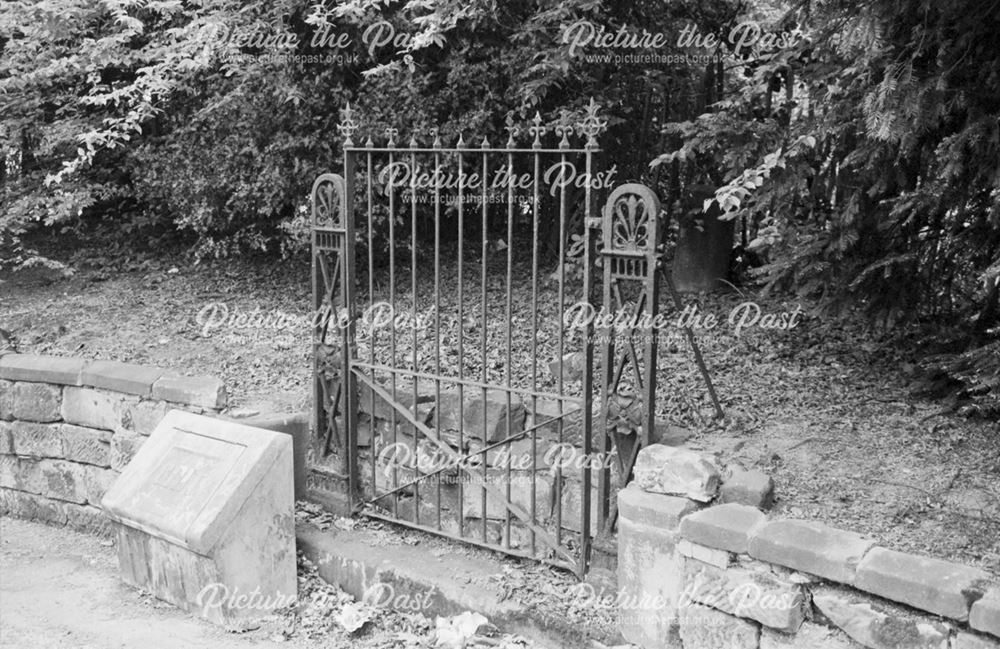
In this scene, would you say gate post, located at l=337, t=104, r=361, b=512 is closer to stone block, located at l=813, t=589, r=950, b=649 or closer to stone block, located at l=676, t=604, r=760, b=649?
stone block, located at l=676, t=604, r=760, b=649

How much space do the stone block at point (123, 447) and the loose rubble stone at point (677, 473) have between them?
10.9 feet

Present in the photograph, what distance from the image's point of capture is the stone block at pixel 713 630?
3604 mm

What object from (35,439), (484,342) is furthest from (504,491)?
(35,439)

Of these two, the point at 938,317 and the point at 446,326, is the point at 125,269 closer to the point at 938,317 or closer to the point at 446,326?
the point at 446,326

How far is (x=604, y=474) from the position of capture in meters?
4.28

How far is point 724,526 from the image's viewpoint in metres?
3.63

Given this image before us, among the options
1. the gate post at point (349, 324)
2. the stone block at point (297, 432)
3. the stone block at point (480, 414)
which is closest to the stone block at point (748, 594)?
the stone block at point (480, 414)

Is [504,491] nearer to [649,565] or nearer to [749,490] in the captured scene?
[649,565]

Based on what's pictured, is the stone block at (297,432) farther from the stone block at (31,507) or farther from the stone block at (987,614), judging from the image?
the stone block at (987,614)

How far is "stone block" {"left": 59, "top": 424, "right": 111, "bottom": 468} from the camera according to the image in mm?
6074

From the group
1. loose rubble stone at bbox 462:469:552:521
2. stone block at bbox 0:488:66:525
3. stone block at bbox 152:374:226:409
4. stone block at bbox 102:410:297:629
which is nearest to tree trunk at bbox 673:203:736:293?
loose rubble stone at bbox 462:469:552:521

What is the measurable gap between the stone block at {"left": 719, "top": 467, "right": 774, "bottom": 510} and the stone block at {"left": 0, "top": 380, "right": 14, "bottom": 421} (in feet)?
15.6

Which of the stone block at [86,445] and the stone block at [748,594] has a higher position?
the stone block at [748,594]

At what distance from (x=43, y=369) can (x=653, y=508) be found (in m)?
4.23
